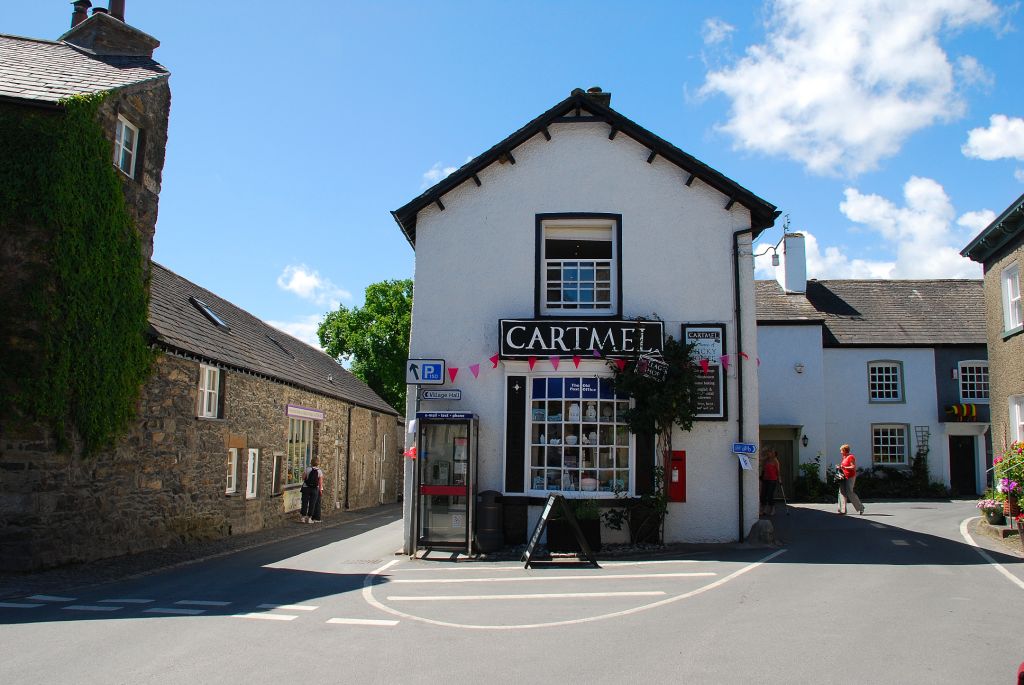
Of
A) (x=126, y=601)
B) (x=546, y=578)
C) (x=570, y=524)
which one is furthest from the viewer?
(x=570, y=524)

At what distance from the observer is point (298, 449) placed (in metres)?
22.8

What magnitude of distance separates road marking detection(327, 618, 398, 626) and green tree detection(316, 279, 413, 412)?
1690 inches

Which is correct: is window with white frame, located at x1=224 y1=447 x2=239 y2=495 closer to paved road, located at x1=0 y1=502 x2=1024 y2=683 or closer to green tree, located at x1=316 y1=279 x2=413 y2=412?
paved road, located at x1=0 y1=502 x2=1024 y2=683

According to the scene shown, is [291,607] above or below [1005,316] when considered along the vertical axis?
below

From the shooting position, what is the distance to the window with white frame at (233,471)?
59.9 ft

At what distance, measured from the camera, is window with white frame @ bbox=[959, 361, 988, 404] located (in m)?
29.0

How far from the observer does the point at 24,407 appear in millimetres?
11742

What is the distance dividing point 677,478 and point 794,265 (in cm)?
1969

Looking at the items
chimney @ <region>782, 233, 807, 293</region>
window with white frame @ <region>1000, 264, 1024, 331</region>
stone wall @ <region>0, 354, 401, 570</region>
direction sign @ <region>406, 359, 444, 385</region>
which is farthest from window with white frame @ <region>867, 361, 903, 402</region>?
direction sign @ <region>406, 359, 444, 385</region>

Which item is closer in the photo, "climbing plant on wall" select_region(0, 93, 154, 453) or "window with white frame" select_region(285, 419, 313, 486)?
"climbing plant on wall" select_region(0, 93, 154, 453)

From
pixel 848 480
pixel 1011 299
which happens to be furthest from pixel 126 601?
pixel 1011 299

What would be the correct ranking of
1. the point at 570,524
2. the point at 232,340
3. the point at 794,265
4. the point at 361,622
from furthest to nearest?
the point at 794,265 < the point at 232,340 < the point at 570,524 < the point at 361,622

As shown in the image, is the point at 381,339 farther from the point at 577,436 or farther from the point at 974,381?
the point at 577,436

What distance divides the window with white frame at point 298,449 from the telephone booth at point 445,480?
9453 millimetres
